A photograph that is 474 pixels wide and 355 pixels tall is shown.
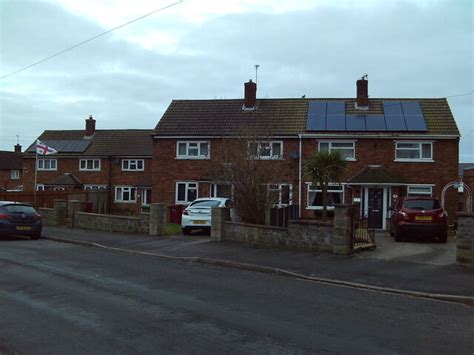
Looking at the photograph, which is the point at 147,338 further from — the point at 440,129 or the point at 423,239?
the point at 440,129

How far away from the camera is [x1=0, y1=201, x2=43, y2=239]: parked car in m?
18.1

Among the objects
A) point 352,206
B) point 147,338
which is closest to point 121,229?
point 352,206

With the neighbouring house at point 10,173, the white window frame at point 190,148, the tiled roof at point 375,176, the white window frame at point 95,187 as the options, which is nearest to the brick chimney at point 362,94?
the tiled roof at point 375,176

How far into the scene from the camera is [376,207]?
25.8 metres

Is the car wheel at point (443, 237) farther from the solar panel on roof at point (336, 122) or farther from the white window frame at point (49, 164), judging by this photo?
the white window frame at point (49, 164)

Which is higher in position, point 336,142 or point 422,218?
point 336,142

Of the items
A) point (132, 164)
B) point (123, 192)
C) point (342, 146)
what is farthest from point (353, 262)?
point (132, 164)

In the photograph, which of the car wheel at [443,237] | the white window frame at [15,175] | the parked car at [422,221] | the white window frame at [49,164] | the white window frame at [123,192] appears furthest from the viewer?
the white window frame at [15,175]

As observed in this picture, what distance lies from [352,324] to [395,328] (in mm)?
548

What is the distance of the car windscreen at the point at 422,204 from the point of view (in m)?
16.4

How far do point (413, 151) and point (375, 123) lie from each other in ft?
8.41

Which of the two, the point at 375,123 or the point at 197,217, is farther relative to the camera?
the point at 375,123

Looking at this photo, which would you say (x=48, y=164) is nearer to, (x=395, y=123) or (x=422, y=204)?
(x=395, y=123)

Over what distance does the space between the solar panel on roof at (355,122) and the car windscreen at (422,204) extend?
36.4 ft
